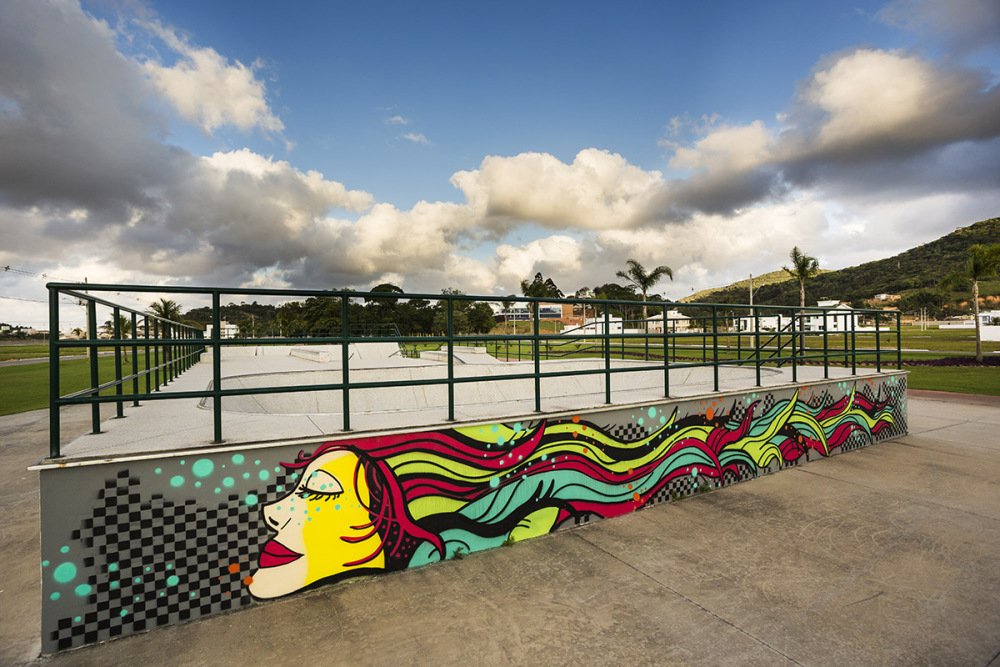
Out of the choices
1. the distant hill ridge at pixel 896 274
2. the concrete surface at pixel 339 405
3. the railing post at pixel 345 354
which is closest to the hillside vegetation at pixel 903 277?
the distant hill ridge at pixel 896 274

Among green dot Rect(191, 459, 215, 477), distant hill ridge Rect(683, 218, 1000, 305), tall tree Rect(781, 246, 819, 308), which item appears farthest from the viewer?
distant hill ridge Rect(683, 218, 1000, 305)

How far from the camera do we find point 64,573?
9.40 feet

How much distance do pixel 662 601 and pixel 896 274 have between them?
194520 mm

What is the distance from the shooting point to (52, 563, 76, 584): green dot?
2855mm

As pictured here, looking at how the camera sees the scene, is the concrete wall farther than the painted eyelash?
No

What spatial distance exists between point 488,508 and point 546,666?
1.56 m

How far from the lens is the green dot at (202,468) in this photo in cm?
318

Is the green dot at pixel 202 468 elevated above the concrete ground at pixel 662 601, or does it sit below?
above

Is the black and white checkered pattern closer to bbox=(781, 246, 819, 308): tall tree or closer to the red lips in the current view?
the red lips

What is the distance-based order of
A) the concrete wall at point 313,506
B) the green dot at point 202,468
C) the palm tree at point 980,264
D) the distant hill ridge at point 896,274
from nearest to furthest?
the concrete wall at point 313,506 → the green dot at point 202,468 → the palm tree at point 980,264 → the distant hill ridge at point 896,274

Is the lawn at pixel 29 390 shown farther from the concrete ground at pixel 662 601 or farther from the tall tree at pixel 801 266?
the tall tree at pixel 801 266

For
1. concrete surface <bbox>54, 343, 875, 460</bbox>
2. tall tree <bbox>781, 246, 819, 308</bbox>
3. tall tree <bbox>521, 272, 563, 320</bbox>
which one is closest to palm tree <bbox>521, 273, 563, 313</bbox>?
tall tree <bbox>521, 272, 563, 320</bbox>

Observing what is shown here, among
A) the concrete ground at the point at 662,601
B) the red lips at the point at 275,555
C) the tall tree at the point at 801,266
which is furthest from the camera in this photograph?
the tall tree at the point at 801,266

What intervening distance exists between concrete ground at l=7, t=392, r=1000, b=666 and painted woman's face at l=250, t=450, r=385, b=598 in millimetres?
151
